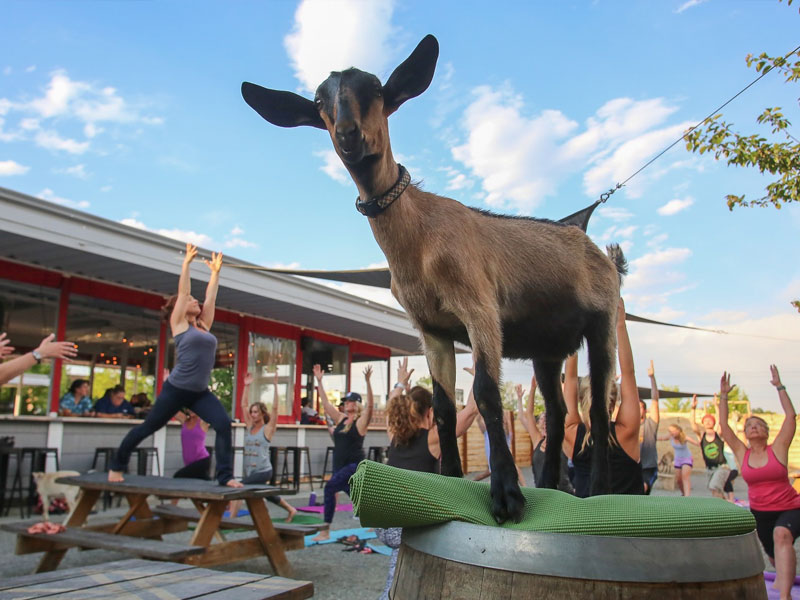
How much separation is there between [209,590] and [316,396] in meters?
14.8

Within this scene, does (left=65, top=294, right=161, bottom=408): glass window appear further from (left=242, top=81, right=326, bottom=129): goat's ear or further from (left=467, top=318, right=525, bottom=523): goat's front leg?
(left=467, top=318, right=525, bottom=523): goat's front leg

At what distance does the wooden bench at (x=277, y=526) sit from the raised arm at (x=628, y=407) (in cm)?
358

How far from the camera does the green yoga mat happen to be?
3.45 ft

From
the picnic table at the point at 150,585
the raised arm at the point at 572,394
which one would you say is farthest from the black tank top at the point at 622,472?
the picnic table at the point at 150,585

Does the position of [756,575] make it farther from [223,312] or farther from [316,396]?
[316,396]

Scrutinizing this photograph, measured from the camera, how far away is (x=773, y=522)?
15.6ft

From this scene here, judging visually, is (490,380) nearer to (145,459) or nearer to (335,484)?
(335,484)

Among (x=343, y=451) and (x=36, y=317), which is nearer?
(x=343, y=451)

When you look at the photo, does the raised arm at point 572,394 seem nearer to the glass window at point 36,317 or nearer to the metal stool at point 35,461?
the metal stool at point 35,461

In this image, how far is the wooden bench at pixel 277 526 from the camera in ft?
17.8

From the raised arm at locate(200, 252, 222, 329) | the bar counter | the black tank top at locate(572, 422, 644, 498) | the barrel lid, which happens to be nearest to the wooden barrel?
the barrel lid

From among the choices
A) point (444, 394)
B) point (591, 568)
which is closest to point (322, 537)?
point (444, 394)

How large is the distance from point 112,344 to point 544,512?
1375 cm

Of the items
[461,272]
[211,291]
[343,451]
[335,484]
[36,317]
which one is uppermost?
[36,317]
